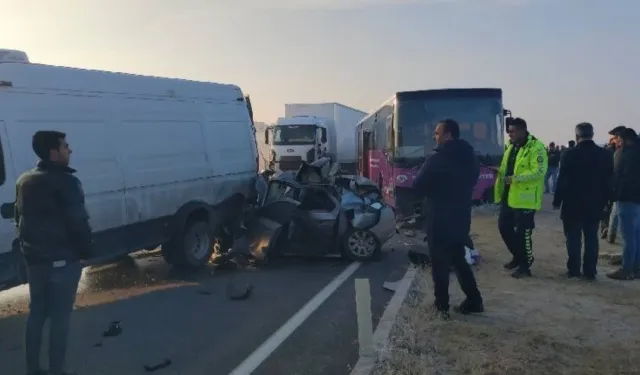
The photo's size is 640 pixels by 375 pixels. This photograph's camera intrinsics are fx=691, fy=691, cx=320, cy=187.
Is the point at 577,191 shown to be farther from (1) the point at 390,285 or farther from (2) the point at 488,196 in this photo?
(2) the point at 488,196

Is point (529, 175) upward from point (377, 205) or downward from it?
upward

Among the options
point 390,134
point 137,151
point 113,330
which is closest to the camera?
point 113,330

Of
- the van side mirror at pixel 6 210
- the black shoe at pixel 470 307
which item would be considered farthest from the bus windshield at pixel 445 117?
the van side mirror at pixel 6 210

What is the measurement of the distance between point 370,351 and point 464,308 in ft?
5.82

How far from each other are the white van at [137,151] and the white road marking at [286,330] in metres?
2.34

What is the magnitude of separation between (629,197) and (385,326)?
13.4 feet

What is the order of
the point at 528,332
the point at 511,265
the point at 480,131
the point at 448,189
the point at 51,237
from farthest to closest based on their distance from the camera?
the point at 480,131
the point at 511,265
the point at 448,189
the point at 528,332
the point at 51,237

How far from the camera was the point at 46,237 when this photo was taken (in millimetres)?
5086

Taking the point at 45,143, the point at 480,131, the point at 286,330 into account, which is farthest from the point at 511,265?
the point at 45,143

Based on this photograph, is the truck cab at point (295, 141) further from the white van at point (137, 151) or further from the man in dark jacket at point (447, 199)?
the man in dark jacket at point (447, 199)

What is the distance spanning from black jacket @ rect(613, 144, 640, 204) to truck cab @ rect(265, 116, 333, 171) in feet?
76.1

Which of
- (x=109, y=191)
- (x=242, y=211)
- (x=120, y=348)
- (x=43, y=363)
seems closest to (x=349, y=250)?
(x=242, y=211)

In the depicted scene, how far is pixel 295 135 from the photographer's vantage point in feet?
107

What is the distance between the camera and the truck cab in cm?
3203
